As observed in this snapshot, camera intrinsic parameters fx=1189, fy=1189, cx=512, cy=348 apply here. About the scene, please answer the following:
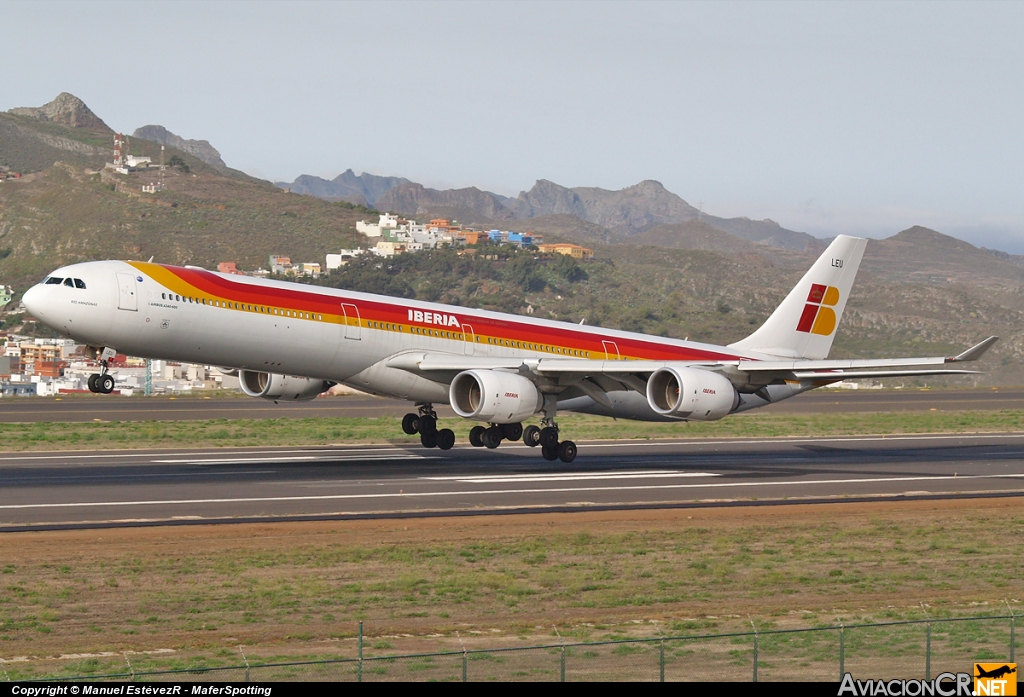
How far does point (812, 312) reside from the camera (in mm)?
52812

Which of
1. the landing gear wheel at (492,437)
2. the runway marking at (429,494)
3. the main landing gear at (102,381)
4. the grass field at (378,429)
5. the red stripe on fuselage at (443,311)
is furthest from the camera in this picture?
the grass field at (378,429)

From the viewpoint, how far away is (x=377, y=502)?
111ft

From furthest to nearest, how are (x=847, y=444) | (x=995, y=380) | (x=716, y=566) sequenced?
(x=995, y=380), (x=847, y=444), (x=716, y=566)

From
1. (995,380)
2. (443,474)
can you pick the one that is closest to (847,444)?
(443,474)

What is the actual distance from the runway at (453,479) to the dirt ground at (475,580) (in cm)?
297

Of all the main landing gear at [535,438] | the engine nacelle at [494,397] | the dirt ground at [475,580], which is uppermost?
the engine nacelle at [494,397]

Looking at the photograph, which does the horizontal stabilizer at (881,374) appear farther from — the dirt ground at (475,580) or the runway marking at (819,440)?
the runway marking at (819,440)

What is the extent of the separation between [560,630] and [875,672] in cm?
594

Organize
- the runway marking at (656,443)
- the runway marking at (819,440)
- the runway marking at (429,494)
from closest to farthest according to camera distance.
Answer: the runway marking at (429,494) < the runway marking at (656,443) < the runway marking at (819,440)

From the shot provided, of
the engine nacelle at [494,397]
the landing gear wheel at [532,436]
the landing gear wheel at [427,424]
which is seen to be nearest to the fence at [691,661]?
the engine nacelle at [494,397]

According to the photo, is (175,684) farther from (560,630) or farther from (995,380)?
(995,380)

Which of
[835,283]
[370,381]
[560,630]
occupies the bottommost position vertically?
[560,630]

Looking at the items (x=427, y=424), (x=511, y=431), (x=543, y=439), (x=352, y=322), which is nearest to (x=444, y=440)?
(x=427, y=424)

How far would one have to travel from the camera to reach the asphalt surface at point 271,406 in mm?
71250
